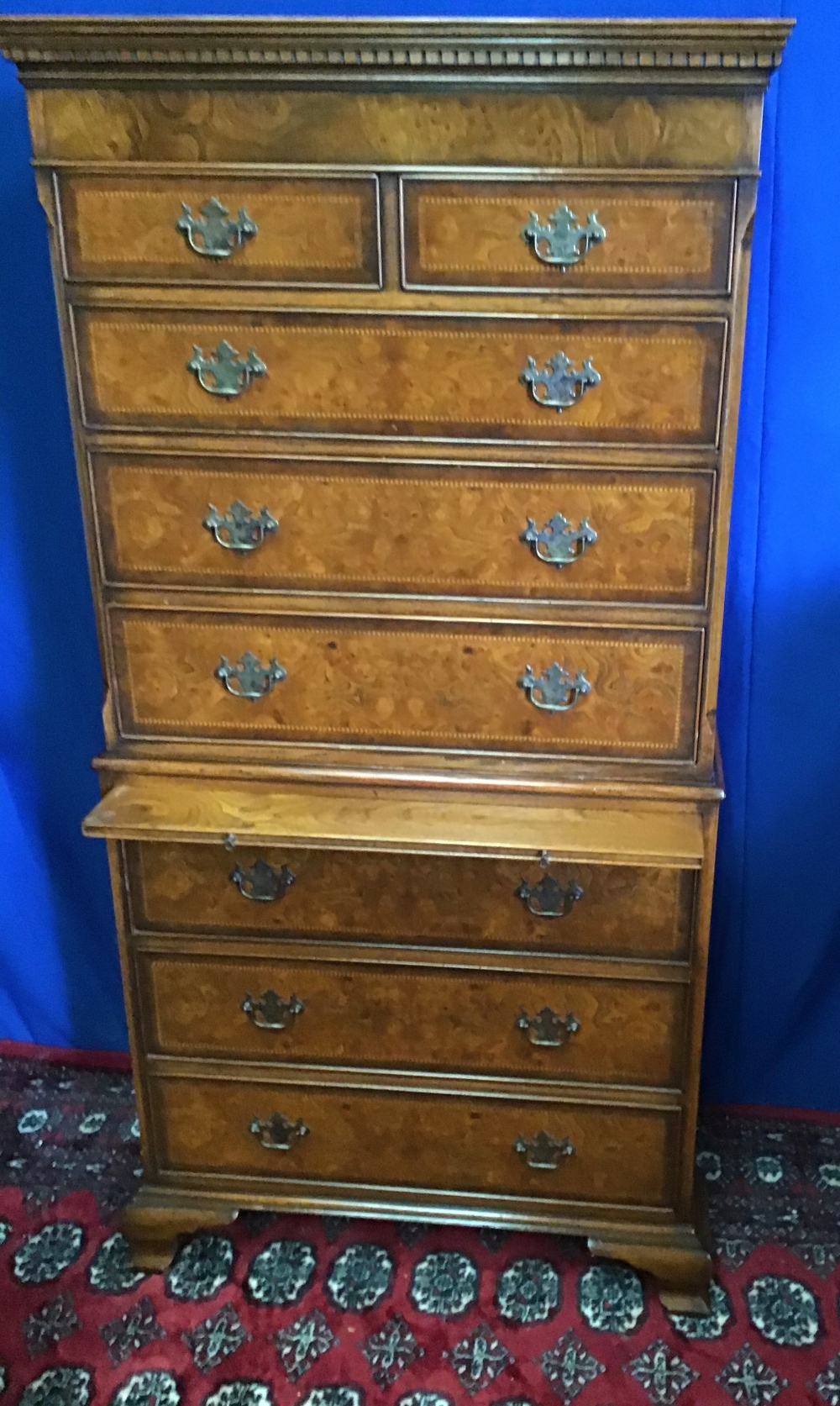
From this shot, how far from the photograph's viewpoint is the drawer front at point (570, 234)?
155cm

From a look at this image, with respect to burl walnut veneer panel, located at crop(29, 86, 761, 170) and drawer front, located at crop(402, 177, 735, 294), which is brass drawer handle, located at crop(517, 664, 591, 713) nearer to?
drawer front, located at crop(402, 177, 735, 294)

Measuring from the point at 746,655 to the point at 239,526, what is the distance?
1010mm

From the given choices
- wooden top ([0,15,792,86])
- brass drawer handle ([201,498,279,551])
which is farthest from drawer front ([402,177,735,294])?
brass drawer handle ([201,498,279,551])

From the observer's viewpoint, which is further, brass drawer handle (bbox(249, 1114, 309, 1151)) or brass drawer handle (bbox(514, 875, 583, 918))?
brass drawer handle (bbox(249, 1114, 309, 1151))

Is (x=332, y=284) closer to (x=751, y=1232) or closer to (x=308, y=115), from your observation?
(x=308, y=115)

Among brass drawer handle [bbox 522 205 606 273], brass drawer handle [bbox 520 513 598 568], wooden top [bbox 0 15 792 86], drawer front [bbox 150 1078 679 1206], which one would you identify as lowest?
drawer front [bbox 150 1078 679 1206]

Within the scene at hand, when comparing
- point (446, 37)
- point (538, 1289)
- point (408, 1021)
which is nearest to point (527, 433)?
point (446, 37)

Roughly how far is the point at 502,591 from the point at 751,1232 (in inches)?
53.0

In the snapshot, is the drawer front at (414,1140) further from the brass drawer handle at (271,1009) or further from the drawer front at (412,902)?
the drawer front at (412,902)

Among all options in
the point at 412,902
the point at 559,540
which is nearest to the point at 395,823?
the point at 412,902

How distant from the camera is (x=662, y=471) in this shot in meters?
1.66

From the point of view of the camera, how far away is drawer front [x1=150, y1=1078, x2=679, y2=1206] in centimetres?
198

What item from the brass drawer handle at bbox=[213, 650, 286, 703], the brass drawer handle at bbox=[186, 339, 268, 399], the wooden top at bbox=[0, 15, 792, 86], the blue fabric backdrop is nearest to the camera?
the wooden top at bbox=[0, 15, 792, 86]

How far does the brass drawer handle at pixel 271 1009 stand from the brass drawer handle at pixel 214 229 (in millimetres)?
1183
